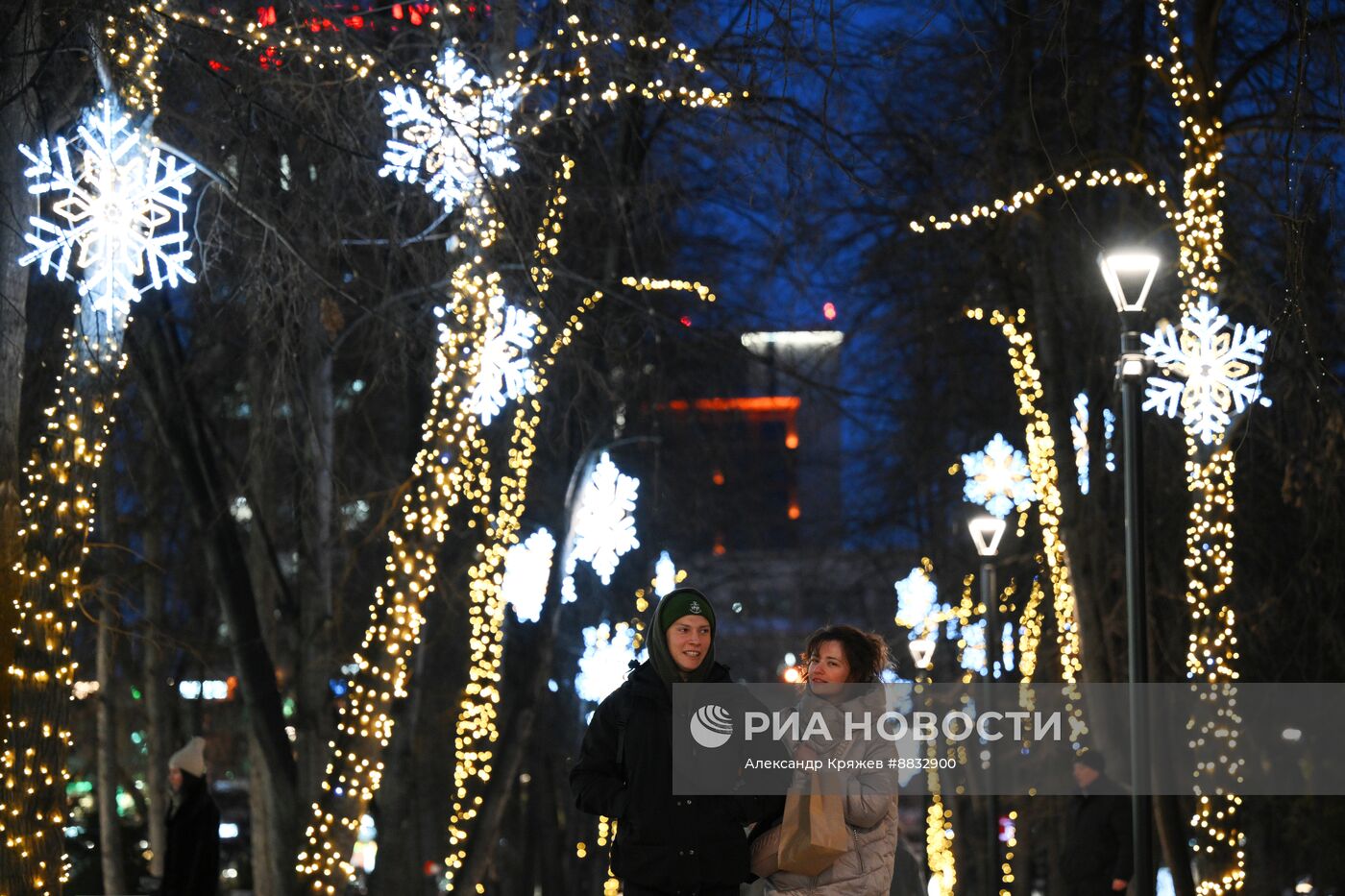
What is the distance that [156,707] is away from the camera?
23594 mm

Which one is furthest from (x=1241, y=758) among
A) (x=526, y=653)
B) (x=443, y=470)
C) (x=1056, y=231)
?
(x=443, y=470)

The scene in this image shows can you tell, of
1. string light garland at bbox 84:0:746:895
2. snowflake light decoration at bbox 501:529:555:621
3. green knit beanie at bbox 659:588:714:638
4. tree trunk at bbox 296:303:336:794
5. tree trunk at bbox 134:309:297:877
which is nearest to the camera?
green knit beanie at bbox 659:588:714:638

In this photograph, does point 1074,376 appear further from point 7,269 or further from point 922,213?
point 7,269

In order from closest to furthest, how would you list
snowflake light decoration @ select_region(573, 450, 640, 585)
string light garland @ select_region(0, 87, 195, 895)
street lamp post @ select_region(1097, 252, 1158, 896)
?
string light garland @ select_region(0, 87, 195, 895) → street lamp post @ select_region(1097, 252, 1158, 896) → snowflake light decoration @ select_region(573, 450, 640, 585)

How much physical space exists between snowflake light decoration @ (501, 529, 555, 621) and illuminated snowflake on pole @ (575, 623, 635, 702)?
3.05 m

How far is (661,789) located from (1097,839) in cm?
707

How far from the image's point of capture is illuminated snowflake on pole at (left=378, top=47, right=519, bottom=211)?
923cm

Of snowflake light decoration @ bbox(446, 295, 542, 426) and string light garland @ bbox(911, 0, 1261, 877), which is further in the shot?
string light garland @ bbox(911, 0, 1261, 877)

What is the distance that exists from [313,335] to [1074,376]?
9.18 m

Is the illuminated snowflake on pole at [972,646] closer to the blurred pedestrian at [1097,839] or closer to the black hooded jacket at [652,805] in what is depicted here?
the blurred pedestrian at [1097,839]

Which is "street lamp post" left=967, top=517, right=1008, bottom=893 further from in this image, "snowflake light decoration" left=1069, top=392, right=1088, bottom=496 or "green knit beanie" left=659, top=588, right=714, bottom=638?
"green knit beanie" left=659, top=588, right=714, bottom=638

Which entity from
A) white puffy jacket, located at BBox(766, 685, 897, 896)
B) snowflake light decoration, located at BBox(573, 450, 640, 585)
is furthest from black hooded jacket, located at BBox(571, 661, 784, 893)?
snowflake light decoration, located at BBox(573, 450, 640, 585)

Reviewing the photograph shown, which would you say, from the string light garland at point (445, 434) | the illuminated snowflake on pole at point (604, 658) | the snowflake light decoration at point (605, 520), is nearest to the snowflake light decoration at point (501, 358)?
the string light garland at point (445, 434)

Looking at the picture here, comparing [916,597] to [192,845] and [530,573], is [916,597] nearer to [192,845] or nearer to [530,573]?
[530,573]
